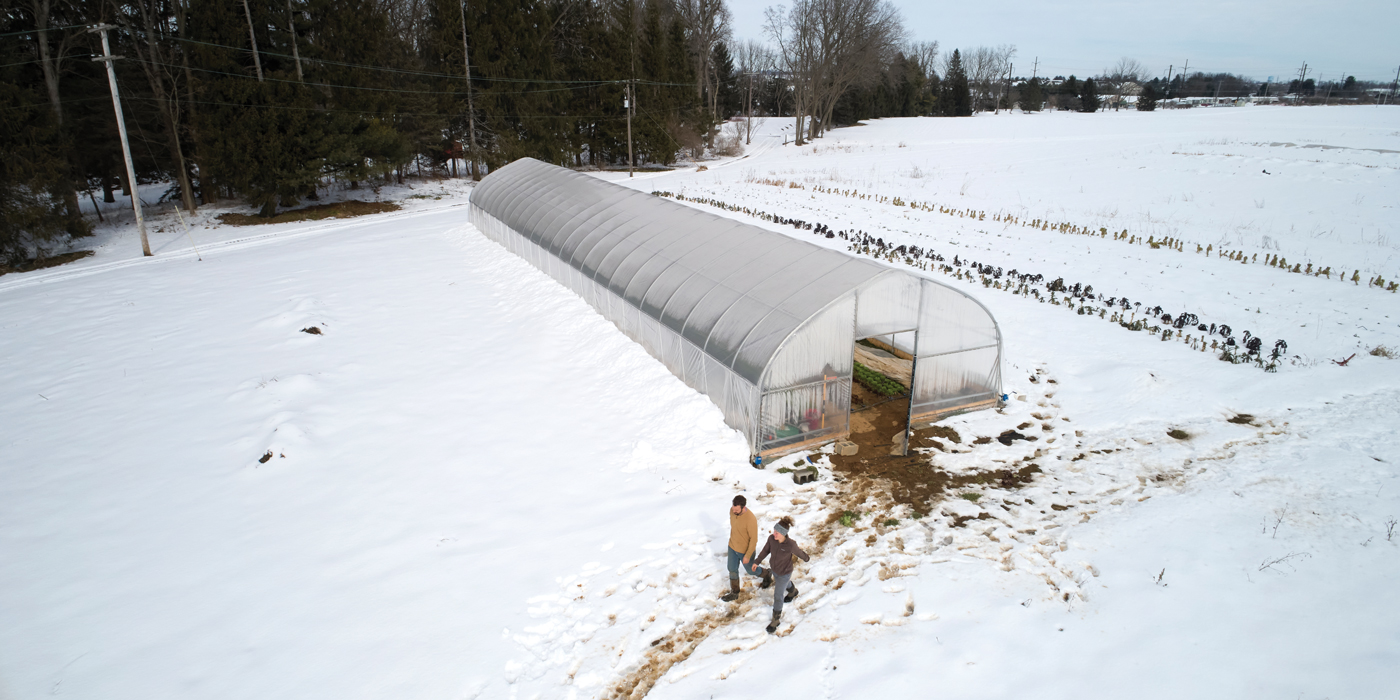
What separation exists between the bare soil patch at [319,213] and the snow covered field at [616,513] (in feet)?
40.3

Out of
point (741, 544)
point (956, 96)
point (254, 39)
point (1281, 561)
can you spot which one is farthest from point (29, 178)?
point (956, 96)

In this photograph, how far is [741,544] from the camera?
7520mm

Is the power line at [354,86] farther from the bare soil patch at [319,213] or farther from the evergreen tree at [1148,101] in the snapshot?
the evergreen tree at [1148,101]

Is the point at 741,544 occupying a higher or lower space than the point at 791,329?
lower

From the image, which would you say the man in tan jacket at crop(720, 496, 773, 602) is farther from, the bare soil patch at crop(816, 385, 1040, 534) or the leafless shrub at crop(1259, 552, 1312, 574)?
the leafless shrub at crop(1259, 552, 1312, 574)

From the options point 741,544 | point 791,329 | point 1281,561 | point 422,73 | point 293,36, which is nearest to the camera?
point 741,544

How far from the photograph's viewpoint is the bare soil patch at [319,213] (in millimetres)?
31250

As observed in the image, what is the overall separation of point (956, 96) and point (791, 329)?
89009mm

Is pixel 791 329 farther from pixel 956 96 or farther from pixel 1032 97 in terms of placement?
pixel 1032 97

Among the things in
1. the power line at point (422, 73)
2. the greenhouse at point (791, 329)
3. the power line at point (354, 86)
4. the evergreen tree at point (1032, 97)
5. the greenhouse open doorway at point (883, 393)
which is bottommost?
the greenhouse open doorway at point (883, 393)

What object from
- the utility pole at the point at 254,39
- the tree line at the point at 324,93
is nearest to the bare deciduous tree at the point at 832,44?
the tree line at the point at 324,93

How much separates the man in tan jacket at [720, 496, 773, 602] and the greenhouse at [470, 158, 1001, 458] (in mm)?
2951

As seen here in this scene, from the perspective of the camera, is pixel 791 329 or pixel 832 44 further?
pixel 832 44

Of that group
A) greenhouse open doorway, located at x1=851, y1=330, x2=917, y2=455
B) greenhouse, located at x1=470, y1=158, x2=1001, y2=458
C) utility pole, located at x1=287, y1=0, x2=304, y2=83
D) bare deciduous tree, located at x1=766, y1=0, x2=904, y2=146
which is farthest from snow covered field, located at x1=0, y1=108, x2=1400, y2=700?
bare deciduous tree, located at x1=766, y1=0, x2=904, y2=146
